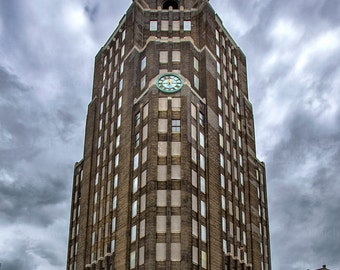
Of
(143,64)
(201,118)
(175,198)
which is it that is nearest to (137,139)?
(201,118)

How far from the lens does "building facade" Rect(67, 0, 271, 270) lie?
69.5 metres

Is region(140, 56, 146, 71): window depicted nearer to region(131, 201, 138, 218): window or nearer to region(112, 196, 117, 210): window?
region(112, 196, 117, 210): window

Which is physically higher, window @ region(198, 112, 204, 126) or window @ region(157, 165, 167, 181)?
window @ region(198, 112, 204, 126)

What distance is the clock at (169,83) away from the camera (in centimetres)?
7781

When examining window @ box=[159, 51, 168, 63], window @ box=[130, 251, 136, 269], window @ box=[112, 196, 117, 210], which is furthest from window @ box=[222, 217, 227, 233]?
window @ box=[159, 51, 168, 63]

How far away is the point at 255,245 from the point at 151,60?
116ft

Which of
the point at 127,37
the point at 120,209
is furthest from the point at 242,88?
the point at 120,209

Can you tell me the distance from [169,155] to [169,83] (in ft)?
41.5

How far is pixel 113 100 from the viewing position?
9219 centimetres

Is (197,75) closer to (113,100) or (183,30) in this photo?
(183,30)

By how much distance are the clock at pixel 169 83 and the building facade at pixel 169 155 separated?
0.16 m

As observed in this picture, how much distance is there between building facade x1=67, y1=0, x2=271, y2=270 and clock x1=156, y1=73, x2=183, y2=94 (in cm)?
16

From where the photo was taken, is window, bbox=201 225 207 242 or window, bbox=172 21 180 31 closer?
window, bbox=201 225 207 242

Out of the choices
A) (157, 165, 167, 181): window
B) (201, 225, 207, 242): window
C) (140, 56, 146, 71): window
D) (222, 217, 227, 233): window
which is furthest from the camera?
(140, 56, 146, 71): window
